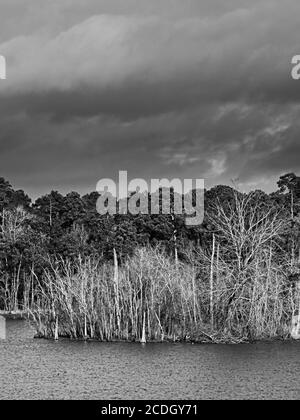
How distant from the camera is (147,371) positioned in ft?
133

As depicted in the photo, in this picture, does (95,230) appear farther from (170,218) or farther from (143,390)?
(143,390)

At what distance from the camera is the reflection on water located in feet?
115

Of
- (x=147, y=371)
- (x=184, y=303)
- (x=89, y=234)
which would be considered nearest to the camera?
(x=147, y=371)

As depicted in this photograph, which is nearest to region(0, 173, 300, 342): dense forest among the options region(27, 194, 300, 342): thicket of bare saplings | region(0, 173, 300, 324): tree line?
region(27, 194, 300, 342): thicket of bare saplings

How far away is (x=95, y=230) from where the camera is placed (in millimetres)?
92688

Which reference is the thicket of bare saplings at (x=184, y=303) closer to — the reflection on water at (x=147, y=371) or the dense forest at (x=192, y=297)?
the dense forest at (x=192, y=297)

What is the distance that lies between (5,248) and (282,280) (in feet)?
138

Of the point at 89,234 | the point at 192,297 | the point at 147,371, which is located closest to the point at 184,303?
the point at 192,297

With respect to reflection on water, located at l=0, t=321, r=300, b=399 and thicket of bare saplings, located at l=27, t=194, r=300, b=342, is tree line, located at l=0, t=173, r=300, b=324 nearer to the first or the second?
thicket of bare saplings, located at l=27, t=194, r=300, b=342

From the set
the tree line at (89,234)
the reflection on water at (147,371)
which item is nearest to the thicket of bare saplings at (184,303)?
the reflection on water at (147,371)

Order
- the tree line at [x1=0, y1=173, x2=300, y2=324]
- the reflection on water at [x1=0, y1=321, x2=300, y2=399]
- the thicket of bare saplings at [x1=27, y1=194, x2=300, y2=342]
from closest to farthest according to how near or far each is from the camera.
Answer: the reflection on water at [x1=0, y1=321, x2=300, y2=399] → the thicket of bare saplings at [x1=27, y1=194, x2=300, y2=342] → the tree line at [x1=0, y1=173, x2=300, y2=324]

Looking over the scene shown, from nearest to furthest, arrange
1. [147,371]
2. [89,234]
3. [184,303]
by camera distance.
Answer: [147,371] → [184,303] → [89,234]

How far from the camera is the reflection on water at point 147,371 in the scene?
35.0 meters

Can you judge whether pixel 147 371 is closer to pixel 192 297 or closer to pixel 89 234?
pixel 192 297
